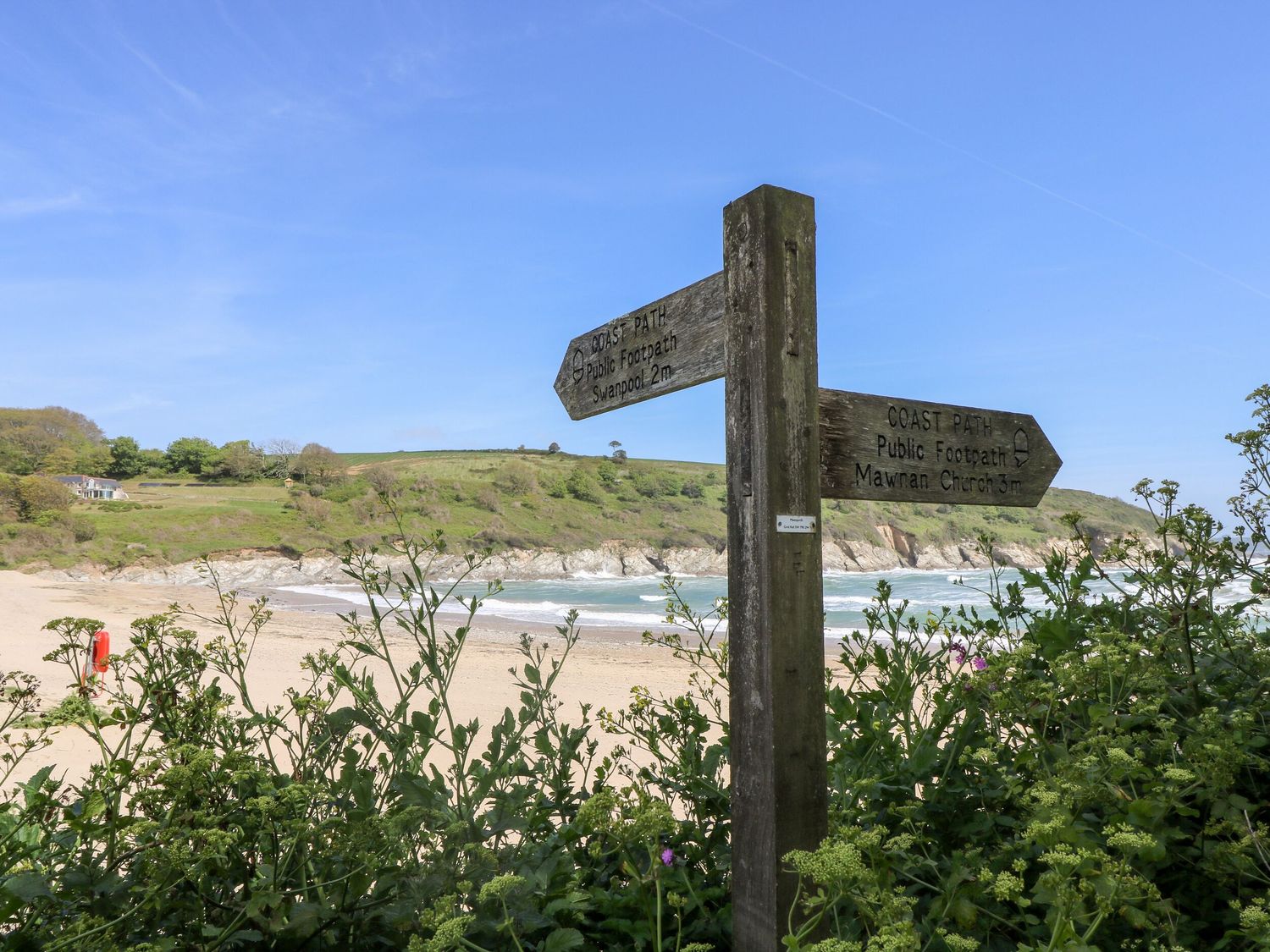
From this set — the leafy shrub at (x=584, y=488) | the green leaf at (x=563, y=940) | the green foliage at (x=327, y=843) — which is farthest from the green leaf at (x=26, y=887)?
the leafy shrub at (x=584, y=488)

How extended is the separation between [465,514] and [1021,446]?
66.5 m

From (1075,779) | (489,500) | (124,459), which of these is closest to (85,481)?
(124,459)

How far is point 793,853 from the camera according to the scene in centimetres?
121

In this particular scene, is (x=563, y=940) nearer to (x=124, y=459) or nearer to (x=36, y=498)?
(x=36, y=498)

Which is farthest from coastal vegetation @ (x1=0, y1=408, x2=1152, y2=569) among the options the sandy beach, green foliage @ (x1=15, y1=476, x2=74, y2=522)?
the sandy beach

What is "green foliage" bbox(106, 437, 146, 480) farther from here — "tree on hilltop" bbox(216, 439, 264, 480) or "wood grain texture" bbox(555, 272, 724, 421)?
"wood grain texture" bbox(555, 272, 724, 421)

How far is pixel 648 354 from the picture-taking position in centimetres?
229

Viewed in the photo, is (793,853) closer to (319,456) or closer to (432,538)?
(432,538)

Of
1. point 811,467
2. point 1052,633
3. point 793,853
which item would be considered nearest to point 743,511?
point 811,467

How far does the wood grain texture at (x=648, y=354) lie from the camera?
82.0 inches

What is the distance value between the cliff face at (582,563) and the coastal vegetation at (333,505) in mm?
915

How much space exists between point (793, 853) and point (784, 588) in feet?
2.32

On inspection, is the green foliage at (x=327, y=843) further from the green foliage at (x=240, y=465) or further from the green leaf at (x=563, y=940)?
the green foliage at (x=240, y=465)

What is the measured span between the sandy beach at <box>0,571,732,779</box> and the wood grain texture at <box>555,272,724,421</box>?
1.71m
